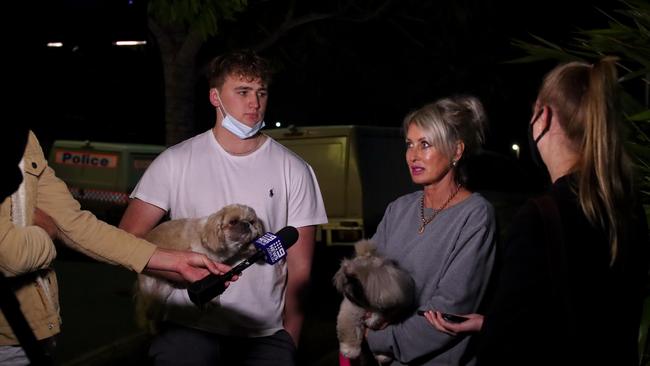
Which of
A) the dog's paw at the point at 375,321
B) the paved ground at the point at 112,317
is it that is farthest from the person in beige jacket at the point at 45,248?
the paved ground at the point at 112,317

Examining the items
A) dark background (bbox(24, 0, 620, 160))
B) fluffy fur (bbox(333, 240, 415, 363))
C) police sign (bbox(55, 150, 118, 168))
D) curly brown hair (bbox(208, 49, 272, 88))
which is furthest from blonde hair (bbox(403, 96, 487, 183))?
dark background (bbox(24, 0, 620, 160))

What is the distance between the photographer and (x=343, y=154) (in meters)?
10.6

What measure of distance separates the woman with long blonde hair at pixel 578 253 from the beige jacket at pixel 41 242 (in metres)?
1.48

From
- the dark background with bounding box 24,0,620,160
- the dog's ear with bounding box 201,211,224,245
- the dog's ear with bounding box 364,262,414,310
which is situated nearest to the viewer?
the dog's ear with bounding box 364,262,414,310

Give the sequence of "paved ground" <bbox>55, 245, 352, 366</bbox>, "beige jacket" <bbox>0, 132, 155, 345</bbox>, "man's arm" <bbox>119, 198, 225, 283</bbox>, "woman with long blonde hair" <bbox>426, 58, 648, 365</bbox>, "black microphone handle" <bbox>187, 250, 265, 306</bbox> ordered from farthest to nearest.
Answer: "paved ground" <bbox>55, 245, 352, 366</bbox>, "man's arm" <bbox>119, 198, 225, 283</bbox>, "black microphone handle" <bbox>187, 250, 265, 306</bbox>, "beige jacket" <bbox>0, 132, 155, 345</bbox>, "woman with long blonde hair" <bbox>426, 58, 648, 365</bbox>

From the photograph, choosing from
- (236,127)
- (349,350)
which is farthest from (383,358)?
(236,127)

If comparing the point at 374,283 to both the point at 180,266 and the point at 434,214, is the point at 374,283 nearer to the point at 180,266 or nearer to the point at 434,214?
the point at 434,214

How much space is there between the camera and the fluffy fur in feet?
10.6

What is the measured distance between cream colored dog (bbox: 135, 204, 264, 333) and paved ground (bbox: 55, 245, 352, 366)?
350cm

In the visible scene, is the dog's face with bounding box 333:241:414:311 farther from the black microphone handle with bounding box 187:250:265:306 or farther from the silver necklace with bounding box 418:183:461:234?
the black microphone handle with bounding box 187:250:265:306

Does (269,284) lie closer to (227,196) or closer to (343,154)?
(227,196)

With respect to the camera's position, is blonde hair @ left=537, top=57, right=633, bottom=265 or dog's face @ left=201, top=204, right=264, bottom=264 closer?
blonde hair @ left=537, top=57, right=633, bottom=265

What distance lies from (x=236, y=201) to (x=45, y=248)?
1.02 m

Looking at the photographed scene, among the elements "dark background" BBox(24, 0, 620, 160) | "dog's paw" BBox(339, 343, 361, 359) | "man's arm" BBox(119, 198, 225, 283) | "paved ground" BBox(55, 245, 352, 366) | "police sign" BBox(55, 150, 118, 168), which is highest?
"dark background" BBox(24, 0, 620, 160)
